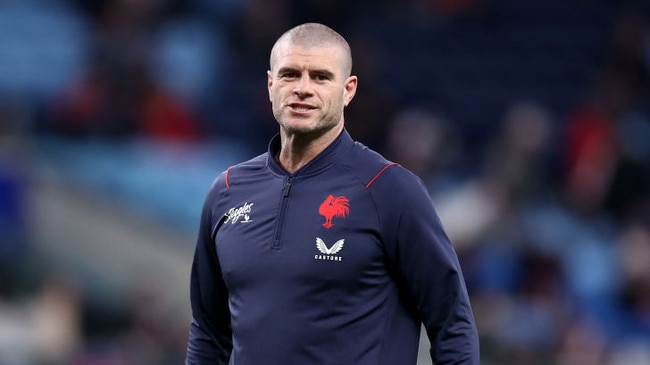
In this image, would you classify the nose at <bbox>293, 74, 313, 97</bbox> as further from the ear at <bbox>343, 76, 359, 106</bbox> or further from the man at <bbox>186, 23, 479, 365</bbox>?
the ear at <bbox>343, 76, 359, 106</bbox>

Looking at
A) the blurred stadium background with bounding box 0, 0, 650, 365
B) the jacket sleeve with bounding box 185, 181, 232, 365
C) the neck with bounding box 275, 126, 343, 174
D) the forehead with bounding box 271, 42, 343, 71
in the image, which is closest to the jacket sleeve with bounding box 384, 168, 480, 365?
the neck with bounding box 275, 126, 343, 174

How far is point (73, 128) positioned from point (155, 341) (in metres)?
2.87

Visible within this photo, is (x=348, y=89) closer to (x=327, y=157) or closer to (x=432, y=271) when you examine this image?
(x=327, y=157)

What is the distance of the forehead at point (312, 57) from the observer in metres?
3.75

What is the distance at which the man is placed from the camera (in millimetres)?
3666

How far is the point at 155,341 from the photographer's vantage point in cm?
888

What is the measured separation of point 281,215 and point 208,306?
48 cm

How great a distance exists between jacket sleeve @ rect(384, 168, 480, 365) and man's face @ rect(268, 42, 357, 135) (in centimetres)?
30

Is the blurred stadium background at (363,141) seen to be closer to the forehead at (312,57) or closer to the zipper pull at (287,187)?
the zipper pull at (287,187)

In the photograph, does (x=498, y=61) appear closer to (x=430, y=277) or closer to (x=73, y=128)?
(x=73, y=128)

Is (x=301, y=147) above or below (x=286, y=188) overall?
above

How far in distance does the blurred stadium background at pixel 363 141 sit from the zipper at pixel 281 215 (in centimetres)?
447

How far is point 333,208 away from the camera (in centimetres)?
374

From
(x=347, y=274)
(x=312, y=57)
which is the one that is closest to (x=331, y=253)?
(x=347, y=274)
